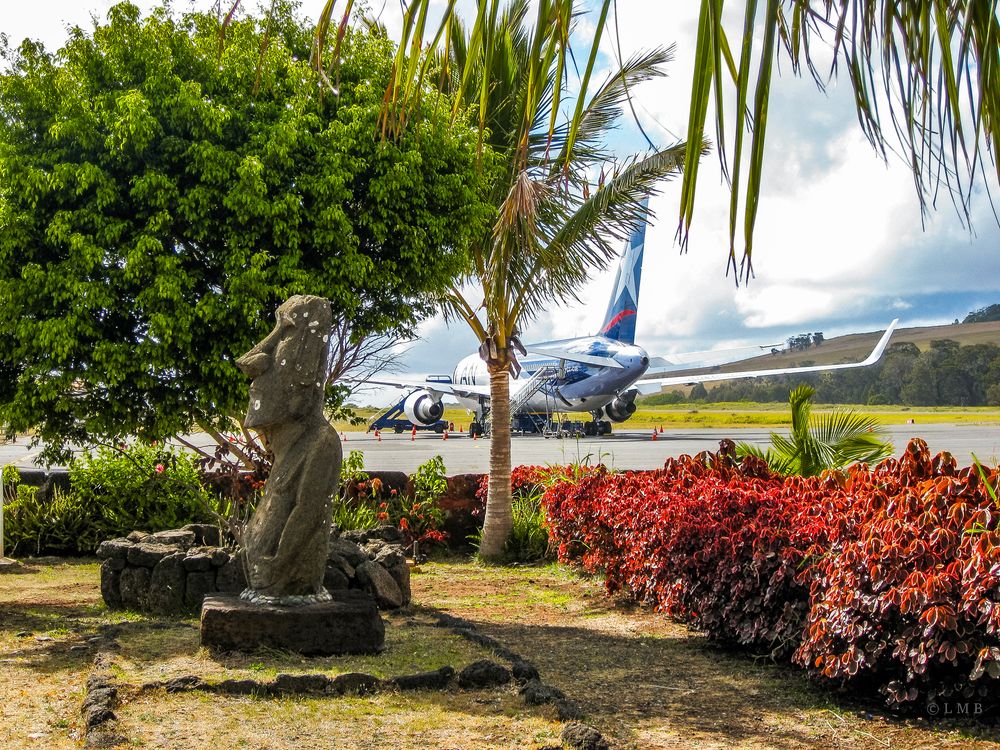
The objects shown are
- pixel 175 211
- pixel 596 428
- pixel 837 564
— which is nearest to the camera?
pixel 837 564

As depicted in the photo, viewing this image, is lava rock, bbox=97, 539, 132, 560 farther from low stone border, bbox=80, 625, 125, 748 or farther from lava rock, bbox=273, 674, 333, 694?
lava rock, bbox=273, 674, 333, 694

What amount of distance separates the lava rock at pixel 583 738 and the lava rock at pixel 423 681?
1275mm

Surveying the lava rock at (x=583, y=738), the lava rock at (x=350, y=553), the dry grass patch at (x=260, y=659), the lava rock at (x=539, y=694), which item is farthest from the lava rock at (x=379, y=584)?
the lava rock at (x=583, y=738)

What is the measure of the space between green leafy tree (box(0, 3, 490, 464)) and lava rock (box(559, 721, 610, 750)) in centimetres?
439

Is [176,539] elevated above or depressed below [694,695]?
above

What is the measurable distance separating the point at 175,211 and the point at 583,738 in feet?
17.9

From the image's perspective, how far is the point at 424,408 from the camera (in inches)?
1791

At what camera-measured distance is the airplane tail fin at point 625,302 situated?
2942 centimetres

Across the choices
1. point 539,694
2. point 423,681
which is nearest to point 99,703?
point 423,681

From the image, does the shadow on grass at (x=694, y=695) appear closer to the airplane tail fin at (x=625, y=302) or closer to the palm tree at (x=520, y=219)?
the palm tree at (x=520, y=219)

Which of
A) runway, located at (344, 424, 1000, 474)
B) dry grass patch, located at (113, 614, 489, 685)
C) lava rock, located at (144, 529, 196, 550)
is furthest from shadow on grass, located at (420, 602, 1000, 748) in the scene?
runway, located at (344, 424, 1000, 474)

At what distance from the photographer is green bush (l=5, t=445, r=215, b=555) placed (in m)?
12.1

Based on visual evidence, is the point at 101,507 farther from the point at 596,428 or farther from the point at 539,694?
the point at 596,428

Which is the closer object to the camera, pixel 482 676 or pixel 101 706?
pixel 101 706
